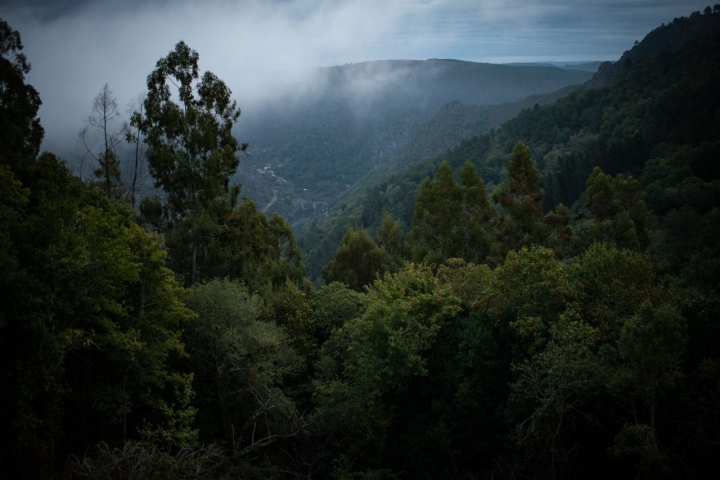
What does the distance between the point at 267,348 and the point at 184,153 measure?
11.5m

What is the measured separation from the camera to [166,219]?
26.5m

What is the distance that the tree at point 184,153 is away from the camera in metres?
25.4

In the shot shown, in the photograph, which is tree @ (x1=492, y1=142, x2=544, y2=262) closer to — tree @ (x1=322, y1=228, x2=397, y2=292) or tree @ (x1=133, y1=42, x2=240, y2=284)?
tree @ (x1=322, y1=228, x2=397, y2=292)

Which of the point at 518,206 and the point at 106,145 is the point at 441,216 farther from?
the point at 106,145

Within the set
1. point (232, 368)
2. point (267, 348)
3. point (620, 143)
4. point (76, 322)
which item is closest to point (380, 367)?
point (267, 348)

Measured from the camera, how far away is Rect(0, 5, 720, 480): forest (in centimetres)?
1309

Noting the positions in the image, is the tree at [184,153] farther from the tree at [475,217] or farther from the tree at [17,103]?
the tree at [475,217]

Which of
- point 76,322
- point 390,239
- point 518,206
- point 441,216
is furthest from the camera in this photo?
point 390,239

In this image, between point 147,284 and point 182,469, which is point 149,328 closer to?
point 147,284

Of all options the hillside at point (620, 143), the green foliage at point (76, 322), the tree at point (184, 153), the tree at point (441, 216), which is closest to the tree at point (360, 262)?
the tree at point (441, 216)

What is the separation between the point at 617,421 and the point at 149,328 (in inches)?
598

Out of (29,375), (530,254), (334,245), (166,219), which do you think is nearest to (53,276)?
(29,375)

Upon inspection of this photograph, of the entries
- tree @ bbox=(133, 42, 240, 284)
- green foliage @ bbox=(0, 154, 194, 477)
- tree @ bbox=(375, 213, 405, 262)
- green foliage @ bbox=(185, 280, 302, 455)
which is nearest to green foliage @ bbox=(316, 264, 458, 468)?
green foliage @ bbox=(185, 280, 302, 455)

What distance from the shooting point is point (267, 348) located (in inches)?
819
